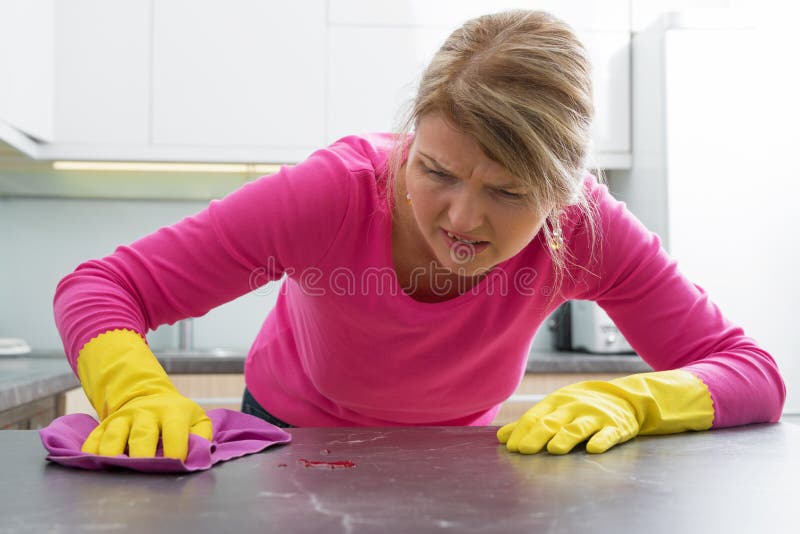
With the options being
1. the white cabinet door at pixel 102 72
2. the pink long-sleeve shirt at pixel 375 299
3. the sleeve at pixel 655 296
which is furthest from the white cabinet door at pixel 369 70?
the sleeve at pixel 655 296

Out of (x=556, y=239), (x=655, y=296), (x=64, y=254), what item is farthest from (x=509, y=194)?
(x=64, y=254)

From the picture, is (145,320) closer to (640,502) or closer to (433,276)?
(433,276)

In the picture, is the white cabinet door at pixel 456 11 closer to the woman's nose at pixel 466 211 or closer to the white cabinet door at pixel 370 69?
the white cabinet door at pixel 370 69

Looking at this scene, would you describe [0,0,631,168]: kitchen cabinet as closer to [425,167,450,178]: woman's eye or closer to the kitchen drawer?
the kitchen drawer

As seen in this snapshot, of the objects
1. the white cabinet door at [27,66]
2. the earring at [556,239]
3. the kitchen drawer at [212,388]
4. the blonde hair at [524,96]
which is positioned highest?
the white cabinet door at [27,66]

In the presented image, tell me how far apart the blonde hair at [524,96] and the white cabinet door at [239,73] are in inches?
62.6

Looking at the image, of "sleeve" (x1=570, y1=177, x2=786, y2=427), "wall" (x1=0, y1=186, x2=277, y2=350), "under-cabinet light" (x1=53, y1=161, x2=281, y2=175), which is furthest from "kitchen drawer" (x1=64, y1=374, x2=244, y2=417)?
"sleeve" (x1=570, y1=177, x2=786, y2=427)

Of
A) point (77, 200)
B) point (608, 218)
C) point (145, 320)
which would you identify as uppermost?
point (77, 200)

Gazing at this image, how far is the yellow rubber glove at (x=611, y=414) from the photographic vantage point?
854 mm

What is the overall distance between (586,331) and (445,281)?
158 centimetres

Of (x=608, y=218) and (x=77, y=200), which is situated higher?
(x=77, y=200)

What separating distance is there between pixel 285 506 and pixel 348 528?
0.25ft

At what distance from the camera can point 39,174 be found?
2.62 m

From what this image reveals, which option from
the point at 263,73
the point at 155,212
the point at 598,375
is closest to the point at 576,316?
the point at 598,375
